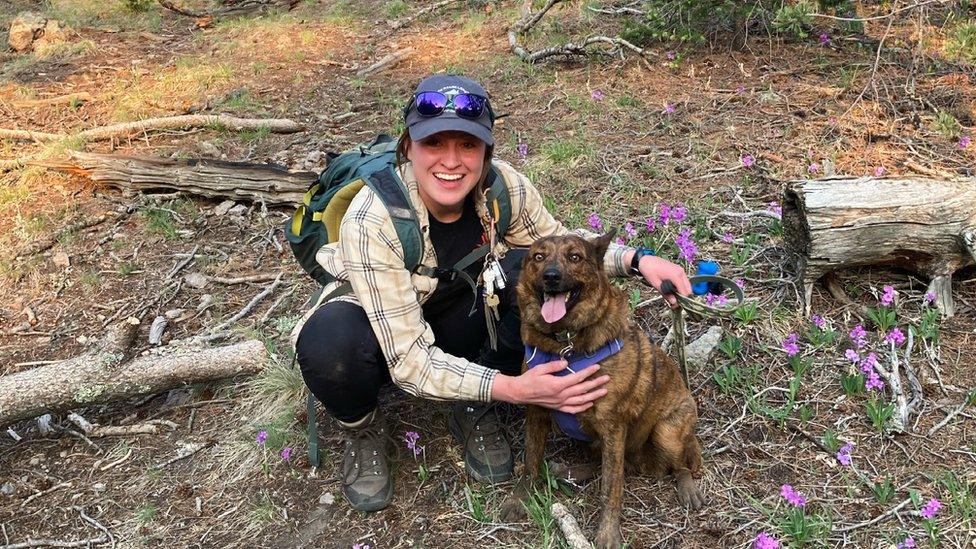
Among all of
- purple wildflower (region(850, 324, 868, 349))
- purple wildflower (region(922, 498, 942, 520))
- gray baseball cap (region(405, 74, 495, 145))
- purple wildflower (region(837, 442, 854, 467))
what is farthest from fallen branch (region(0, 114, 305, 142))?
purple wildflower (region(922, 498, 942, 520))

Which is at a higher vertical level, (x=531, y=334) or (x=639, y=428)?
(x=531, y=334)

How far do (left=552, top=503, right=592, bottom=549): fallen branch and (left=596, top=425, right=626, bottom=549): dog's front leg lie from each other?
0.25 ft

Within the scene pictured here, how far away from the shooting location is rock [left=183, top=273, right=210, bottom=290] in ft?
17.7

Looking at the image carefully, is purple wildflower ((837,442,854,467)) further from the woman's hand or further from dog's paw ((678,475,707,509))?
the woman's hand

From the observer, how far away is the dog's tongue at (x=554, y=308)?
2814 mm

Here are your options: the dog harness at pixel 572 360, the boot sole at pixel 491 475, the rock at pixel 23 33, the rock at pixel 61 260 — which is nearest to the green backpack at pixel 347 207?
the dog harness at pixel 572 360

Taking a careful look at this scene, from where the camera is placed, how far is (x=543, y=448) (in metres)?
3.26

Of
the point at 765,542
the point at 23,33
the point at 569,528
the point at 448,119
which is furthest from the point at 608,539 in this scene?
the point at 23,33

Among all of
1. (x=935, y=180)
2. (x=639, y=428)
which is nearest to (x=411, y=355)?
(x=639, y=428)

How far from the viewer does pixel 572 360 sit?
293cm

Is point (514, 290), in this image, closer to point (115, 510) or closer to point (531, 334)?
point (531, 334)

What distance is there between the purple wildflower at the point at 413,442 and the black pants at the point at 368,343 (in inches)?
9.9

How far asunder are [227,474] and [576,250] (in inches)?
88.4

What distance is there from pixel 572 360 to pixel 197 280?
3.66 m
